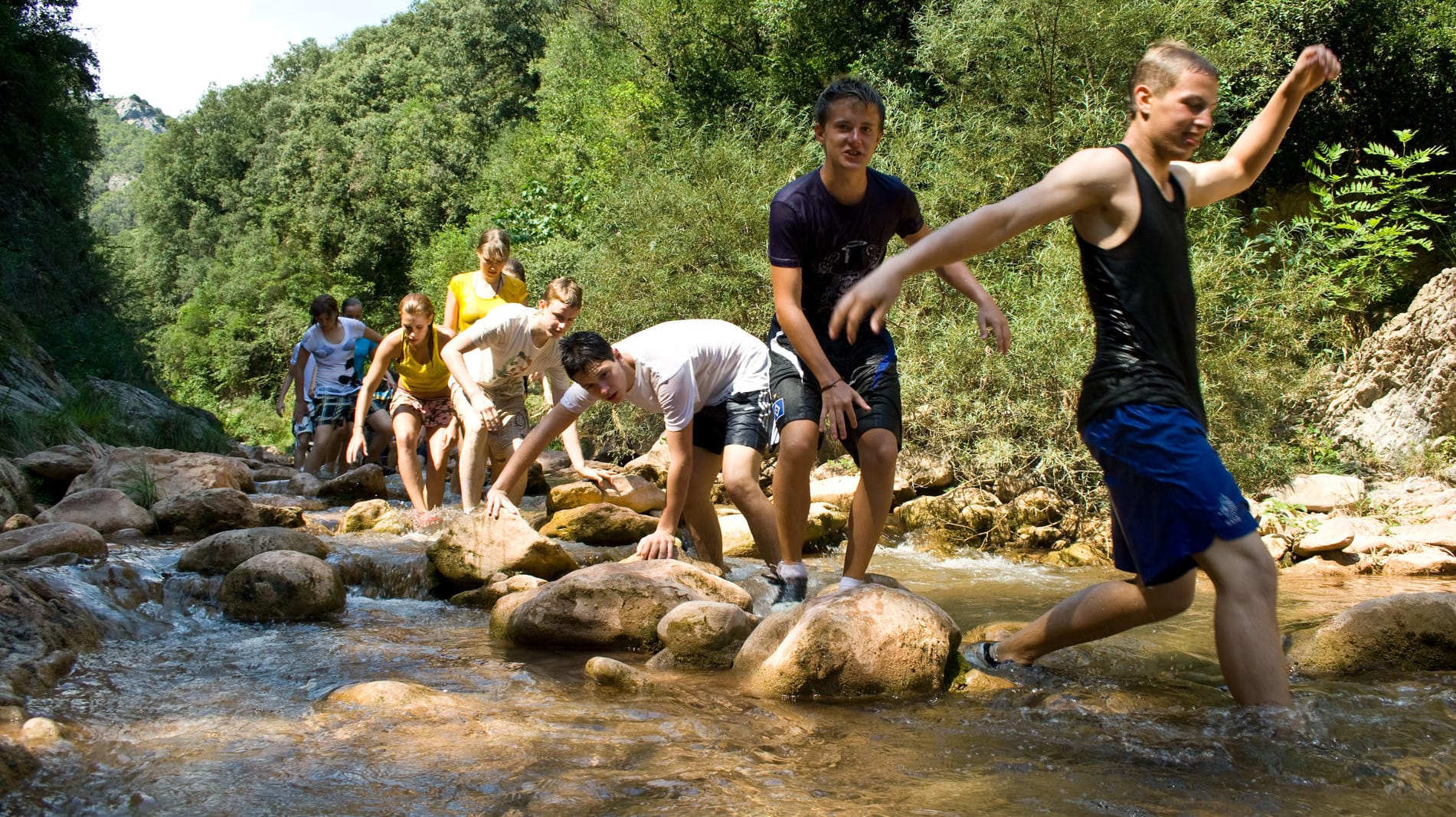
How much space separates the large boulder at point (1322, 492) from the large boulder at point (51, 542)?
8008mm

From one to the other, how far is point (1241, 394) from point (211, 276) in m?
45.2

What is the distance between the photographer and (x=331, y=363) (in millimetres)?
10617

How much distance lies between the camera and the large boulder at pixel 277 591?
18.3ft

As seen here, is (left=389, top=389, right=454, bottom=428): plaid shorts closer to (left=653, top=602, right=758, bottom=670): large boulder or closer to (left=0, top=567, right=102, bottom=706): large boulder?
(left=0, top=567, right=102, bottom=706): large boulder

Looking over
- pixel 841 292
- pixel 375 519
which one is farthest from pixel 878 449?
pixel 375 519

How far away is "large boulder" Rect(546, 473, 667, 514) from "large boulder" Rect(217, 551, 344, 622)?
305 cm

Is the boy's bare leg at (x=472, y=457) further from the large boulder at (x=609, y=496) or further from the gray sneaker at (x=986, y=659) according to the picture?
the gray sneaker at (x=986, y=659)

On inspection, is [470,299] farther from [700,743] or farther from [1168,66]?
[1168,66]

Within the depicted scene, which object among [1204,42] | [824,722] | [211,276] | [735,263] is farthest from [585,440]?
[211,276]

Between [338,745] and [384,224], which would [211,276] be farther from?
[338,745]

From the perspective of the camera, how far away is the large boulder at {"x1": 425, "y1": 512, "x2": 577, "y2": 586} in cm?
622

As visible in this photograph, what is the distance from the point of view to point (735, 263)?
13836 mm

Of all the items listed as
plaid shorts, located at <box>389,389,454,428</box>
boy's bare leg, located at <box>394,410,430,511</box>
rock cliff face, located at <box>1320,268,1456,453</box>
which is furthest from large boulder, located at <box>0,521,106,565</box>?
rock cliff face, located at <box>1320,268,1456,453</box>

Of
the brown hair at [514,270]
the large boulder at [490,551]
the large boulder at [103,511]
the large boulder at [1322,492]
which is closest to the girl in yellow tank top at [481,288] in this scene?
the brown hair at [514,270]
